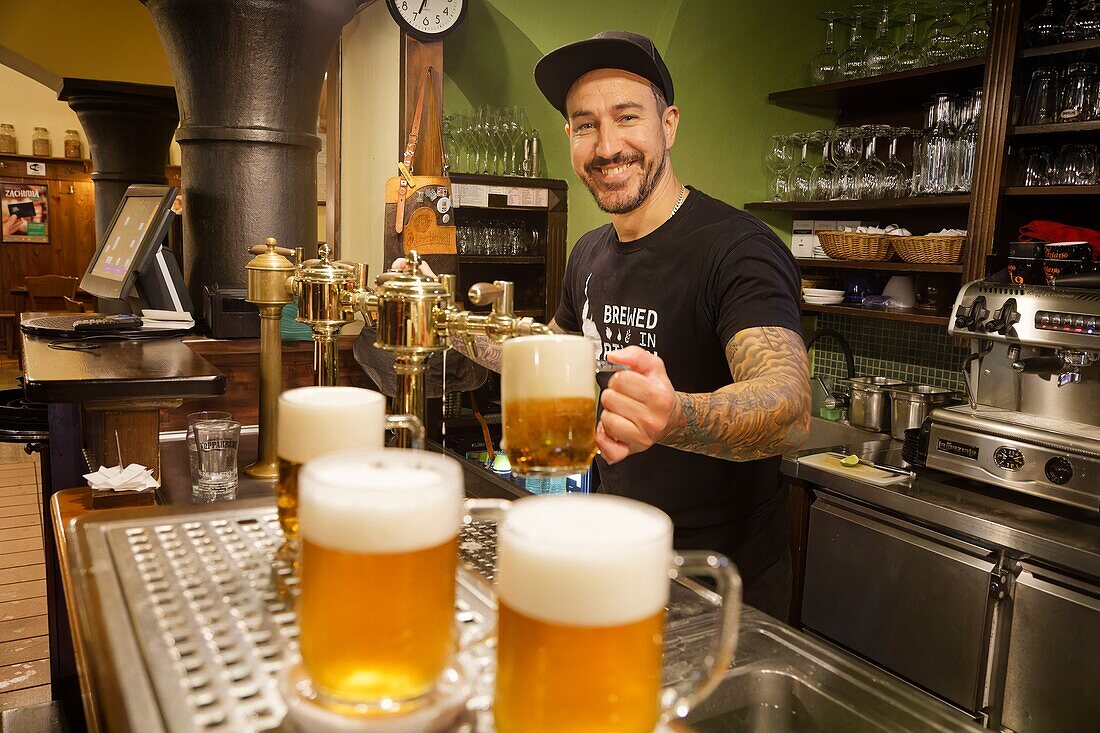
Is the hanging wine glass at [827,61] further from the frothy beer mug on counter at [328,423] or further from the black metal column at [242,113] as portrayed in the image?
the frothy beer mug on counter at [328,423]

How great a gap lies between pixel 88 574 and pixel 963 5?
12.7 feet

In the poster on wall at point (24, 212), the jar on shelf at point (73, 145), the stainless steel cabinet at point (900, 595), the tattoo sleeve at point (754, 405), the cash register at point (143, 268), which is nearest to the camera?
the tattoo sleeve at point (754, 405)

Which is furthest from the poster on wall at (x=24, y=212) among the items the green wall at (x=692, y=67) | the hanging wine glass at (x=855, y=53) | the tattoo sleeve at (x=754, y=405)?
the tattoo sleeve at (x=754, y=405)

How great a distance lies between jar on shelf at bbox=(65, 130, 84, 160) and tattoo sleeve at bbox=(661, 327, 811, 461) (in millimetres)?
13107

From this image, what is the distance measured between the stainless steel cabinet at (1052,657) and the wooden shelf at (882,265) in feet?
4.27

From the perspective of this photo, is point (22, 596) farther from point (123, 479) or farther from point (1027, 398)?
point (1027, 398)

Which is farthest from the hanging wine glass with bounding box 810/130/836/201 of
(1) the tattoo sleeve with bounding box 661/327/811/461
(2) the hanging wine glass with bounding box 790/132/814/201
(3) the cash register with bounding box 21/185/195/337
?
(3) the cash register with bounding box 21/185/195/337

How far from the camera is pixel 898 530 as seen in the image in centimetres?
297

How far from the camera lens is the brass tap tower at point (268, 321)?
1.38 m

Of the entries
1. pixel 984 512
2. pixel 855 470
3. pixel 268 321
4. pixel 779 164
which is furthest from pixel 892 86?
pixel 268 321

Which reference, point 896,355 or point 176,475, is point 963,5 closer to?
point 896,355

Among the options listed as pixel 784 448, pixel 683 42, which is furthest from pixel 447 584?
pixel 683 42

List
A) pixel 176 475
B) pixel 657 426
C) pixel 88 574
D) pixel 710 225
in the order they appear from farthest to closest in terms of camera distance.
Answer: pixel 710 225 < pixel 176 475 < pixel 657 426 < pixel 88 574

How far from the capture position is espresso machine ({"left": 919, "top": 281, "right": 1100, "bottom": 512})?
2659 millimetres
